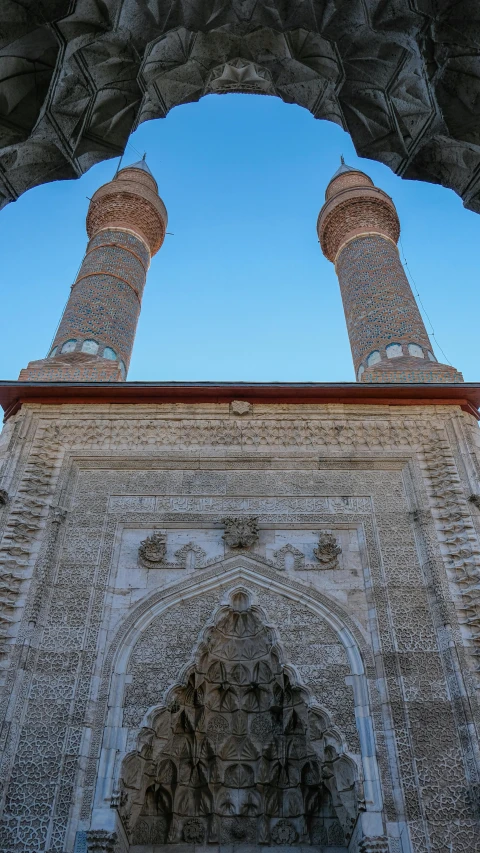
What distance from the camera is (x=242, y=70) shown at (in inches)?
175

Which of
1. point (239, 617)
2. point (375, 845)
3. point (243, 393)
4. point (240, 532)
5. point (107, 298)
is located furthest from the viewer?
point (107, 298)

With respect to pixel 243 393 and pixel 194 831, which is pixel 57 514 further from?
pixel 194 831

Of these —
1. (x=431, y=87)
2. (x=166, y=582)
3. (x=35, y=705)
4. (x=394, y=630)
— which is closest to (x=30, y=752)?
(x=35, y=705)

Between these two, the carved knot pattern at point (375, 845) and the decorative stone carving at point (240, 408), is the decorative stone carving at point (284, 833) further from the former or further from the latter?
the decorative stone carving at point (240, 408)

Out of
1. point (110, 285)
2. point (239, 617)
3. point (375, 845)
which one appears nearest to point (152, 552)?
point (239, 617)

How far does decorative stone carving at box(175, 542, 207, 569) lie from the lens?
200 inches

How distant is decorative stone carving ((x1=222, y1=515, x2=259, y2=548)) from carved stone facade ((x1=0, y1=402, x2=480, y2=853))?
16 mm

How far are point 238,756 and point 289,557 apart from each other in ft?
4.47

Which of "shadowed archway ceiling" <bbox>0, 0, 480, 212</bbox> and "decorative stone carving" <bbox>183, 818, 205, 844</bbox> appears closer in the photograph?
"shadowed archway ceiling" <bbox>0, 0, 480, 212</bbox>

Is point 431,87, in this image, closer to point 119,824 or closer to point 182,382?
point 182,382

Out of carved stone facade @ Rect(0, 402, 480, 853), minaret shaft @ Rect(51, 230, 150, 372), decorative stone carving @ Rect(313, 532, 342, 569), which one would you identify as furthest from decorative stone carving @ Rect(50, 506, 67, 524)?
minaret shaft @ Rect(51, 230, 150, 372)

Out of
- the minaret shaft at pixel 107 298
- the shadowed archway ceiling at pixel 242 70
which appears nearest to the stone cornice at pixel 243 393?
the minaret shaft at pixel 107 298

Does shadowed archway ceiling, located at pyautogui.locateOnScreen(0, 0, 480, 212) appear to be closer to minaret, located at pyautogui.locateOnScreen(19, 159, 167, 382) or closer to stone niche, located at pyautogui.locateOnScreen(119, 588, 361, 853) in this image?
stone niche, located at pyautogui.locateOnScreen(119, 588, 361, 853)

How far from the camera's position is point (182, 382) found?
6.16m
